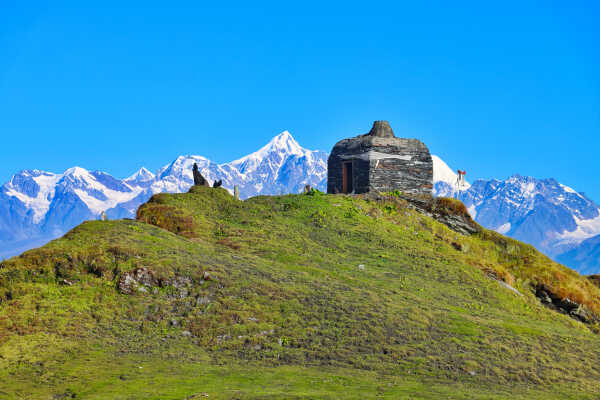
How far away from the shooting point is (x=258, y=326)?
A: 17.8 m

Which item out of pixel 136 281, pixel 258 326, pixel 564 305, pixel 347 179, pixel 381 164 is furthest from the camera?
pixel 347 179

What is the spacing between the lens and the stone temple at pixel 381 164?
4316cm

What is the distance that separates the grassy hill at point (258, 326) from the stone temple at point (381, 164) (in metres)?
15.1

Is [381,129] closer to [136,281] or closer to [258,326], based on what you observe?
[136,281]

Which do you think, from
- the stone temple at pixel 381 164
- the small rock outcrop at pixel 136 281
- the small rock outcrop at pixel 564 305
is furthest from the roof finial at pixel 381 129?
the small rock outcrop at pixel 136 281

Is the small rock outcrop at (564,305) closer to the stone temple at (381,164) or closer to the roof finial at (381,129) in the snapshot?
the stone temple at (381,164)

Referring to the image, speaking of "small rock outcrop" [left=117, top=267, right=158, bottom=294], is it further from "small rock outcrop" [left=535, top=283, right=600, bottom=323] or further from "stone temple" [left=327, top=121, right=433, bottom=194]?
"stone temple" [left=327, top=121, right=433, bottom=194]

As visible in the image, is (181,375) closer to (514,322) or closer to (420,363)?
(420,363)

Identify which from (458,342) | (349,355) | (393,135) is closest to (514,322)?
(458,342)

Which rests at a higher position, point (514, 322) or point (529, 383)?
point (514, 322)

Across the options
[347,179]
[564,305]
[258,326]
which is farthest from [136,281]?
[347,179]

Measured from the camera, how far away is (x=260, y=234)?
2970 cm

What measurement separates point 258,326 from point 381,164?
27.6 m

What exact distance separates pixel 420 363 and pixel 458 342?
2568 millimetres
